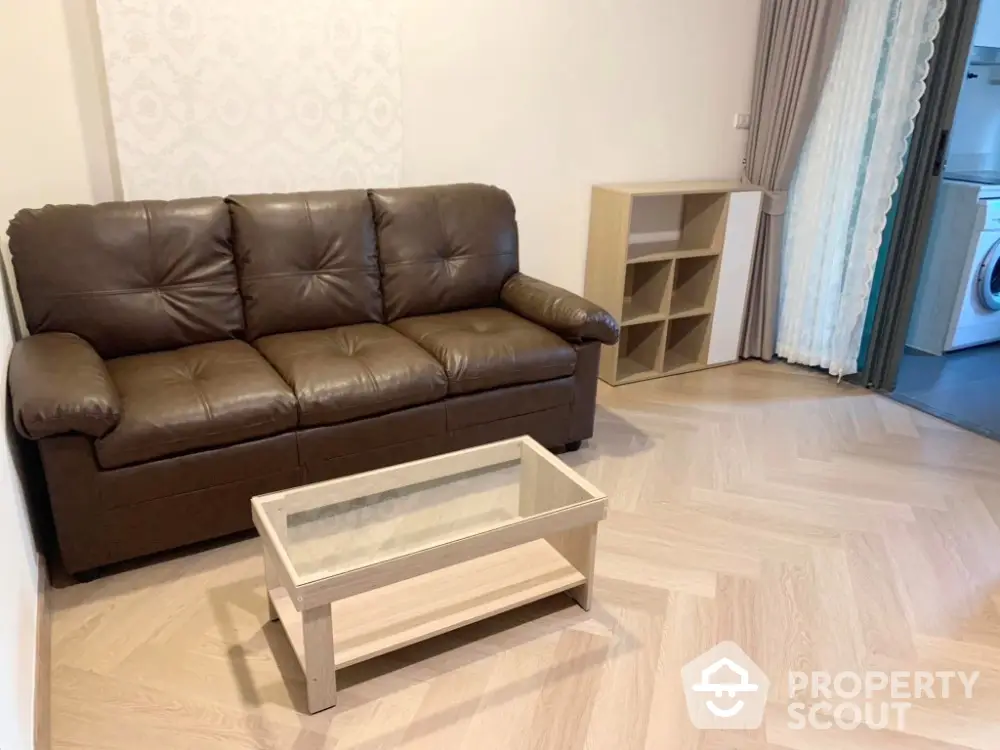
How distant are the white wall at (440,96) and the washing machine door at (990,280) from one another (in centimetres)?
140

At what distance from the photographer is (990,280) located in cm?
407

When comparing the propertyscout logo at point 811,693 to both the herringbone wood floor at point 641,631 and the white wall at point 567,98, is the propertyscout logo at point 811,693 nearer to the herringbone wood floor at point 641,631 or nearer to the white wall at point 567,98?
the herringbone wood floor at point 641,631

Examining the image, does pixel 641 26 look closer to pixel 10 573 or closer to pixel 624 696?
pixel 624 696

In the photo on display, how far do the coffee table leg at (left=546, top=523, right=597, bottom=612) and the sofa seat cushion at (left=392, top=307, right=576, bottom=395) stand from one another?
67 centimetres

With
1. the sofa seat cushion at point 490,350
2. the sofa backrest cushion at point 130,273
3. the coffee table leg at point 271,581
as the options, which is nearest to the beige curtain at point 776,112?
the sofa seat cushion at point 490,350

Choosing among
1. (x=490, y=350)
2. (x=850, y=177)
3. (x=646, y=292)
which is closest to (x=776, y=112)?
(x=850, y=177)

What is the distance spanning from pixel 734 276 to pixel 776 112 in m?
0.83

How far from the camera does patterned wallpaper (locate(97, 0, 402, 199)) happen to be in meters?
2.57

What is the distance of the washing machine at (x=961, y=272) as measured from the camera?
390cm

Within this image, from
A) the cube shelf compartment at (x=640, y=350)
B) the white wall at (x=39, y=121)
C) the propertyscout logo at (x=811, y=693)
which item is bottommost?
the propertyscout logo at (x=811, y=693)

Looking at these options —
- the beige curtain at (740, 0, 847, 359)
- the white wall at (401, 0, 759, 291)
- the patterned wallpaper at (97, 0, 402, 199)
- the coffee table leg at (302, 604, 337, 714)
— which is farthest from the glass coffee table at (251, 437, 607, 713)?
the beige curtain at (740, 0, 847, 359)

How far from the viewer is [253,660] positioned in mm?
1871

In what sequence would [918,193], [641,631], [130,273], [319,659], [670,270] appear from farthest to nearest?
[670,270]
[918,193]
[130,273]
[641,631]
[319,659]

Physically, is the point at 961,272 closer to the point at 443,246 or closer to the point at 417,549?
the point at 443,246
